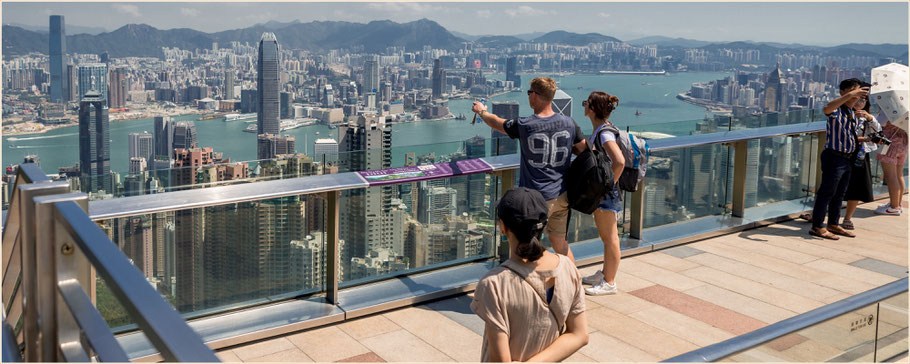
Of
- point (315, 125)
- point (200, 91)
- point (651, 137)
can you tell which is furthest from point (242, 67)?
point (651, 137)

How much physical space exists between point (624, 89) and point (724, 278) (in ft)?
306

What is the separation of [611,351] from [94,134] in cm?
7593

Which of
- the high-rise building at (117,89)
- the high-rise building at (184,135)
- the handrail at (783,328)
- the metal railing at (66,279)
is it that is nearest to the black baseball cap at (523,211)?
the handrail at (783,328)

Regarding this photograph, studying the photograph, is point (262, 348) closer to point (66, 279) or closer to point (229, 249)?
point (229, 249)

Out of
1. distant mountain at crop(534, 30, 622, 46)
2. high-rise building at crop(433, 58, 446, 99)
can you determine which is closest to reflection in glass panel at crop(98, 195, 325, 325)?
high-rise building at crop(433, 58, 446, 99)

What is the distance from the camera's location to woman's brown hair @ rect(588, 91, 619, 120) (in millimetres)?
5793

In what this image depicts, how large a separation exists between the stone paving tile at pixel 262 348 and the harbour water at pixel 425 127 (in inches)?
1956

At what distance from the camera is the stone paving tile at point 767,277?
21.0ft

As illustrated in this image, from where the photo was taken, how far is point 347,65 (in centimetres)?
11738

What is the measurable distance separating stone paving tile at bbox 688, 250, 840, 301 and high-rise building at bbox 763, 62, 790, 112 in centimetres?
7072

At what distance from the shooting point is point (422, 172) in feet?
19.6

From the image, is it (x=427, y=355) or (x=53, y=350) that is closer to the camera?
(x=53, y=350)

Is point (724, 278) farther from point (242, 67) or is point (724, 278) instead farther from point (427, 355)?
point (242, 67)

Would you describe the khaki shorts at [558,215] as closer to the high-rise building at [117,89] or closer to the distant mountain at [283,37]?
the high-rise building at [117,89]
